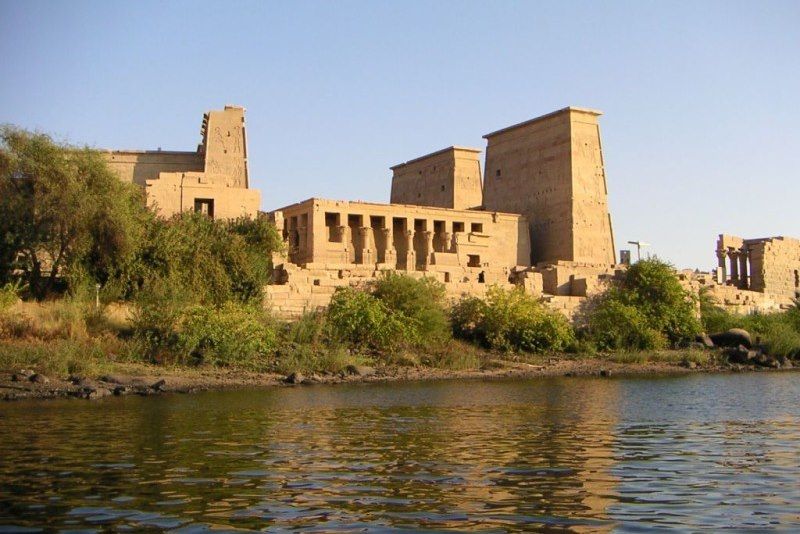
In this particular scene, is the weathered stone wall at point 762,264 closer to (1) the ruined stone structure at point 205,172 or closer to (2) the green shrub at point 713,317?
(2) the green shrub at point 713,317

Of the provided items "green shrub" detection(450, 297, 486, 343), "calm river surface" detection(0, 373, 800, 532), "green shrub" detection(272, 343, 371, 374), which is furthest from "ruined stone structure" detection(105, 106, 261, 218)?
"calm river surface" detection(0, 373, 800, 532)

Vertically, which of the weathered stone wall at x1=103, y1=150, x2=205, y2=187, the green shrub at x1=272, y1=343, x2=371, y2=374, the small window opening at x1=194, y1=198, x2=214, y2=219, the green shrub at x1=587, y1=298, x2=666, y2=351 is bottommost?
the green shrub at x1=272, y1=343, x2=371, y2=374

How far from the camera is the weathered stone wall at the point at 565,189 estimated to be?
1501 inches

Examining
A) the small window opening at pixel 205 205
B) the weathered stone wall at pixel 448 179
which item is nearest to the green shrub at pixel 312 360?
the small window opening at pixel 205 205

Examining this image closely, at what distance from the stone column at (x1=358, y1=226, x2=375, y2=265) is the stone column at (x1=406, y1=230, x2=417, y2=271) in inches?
52.2

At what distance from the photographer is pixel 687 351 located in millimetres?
30797

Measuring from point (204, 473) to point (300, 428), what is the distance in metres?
3.95

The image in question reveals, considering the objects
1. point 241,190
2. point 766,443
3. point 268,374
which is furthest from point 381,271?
point 766,443

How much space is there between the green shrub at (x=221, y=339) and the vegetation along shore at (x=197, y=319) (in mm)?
36

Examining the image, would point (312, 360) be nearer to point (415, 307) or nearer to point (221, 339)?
point (221, 339)

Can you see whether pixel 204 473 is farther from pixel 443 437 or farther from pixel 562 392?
pixel 562 392

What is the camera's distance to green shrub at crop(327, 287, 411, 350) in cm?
2630

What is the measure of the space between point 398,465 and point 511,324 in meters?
19.7

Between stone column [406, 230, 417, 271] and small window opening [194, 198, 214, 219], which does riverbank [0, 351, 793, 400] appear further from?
small window opening [194, 198, 214, 219]
